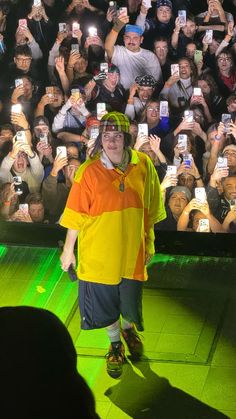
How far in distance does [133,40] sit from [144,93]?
370 mm

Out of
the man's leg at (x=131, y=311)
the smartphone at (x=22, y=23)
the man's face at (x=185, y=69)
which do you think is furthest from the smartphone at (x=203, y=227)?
the smartphone at (x=22, y=23)

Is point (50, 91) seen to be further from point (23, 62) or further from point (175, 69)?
point (175, 69)

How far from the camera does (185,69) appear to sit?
5871 mm

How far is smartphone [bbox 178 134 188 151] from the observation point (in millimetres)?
5840

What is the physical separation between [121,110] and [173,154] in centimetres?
48

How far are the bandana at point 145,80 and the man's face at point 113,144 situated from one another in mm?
1662

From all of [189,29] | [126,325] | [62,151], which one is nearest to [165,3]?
[189,29]

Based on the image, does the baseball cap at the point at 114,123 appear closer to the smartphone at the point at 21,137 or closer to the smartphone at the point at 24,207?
the smartphone at the point at 21,137

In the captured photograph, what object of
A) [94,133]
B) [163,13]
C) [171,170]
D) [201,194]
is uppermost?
[163,13]

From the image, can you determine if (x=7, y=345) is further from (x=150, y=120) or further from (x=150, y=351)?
(x=150, y=120)

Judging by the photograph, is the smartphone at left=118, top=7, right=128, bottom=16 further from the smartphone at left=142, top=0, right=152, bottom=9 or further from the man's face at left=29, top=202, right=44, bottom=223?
the man's face at left=29, top=202, right=44, bottom=223

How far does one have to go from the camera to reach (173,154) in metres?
5.89

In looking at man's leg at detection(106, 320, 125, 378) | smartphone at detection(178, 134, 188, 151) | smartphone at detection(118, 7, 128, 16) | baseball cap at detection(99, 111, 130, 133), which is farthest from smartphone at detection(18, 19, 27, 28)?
man's leg at detection(106, 320, 125, 378)

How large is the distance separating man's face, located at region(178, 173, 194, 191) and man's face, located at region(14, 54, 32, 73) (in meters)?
1.35
